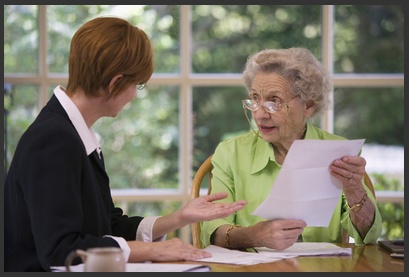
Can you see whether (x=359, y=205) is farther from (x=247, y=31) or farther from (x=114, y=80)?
(x=247, y=31)

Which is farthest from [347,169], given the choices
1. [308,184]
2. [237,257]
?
[237,257]

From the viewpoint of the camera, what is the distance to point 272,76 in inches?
99.4

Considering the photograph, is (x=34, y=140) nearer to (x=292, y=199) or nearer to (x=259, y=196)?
(x=292, y=199)

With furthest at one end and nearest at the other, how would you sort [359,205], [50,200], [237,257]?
[359,205], [237,257], [50,200]

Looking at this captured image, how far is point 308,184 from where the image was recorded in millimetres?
2023

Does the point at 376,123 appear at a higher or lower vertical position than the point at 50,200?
higher

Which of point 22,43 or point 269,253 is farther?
point 22,43

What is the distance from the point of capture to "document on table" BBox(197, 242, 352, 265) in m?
1.97

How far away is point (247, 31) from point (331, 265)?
8.27ft

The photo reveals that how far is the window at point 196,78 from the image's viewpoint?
4.18 metres

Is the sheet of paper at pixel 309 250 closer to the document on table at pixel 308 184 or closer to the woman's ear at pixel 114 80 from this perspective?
the document on table at pixel 308 184

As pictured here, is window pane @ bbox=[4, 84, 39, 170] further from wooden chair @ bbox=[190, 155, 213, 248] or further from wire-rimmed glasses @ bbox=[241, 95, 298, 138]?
wire-rimmed glasses @ bbox=[241, 95, 298, 138]

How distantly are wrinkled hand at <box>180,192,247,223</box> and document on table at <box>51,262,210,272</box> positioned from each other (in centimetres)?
19

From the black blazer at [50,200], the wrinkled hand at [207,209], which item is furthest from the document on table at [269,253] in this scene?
the black blazer at [50,200]
